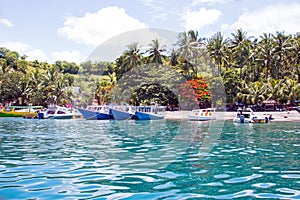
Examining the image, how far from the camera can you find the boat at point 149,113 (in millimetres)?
50375

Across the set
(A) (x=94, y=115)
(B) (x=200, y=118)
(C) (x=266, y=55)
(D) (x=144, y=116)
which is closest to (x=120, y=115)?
(D) (x=144, y=116)

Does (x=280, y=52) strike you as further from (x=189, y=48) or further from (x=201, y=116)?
(x=201, y=116)

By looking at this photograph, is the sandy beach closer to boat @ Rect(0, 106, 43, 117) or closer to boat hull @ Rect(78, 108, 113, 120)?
boat hull @ Rect(78, 108, 113, 120)

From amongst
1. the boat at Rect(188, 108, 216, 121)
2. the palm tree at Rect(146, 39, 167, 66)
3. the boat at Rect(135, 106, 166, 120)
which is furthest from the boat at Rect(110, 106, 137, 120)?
the palm tree at Rect(146, 39, 167, 66)

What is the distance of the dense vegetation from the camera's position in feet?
201

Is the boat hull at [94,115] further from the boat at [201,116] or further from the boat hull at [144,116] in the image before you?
the boat at [201,116]

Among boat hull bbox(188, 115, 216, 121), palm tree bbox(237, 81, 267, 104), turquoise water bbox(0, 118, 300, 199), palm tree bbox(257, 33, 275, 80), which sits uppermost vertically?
palm tree bbox(257, 33, 275, 80)

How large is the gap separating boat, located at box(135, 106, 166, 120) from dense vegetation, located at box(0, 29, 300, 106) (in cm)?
944

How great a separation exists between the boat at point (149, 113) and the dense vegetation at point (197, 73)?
944cm

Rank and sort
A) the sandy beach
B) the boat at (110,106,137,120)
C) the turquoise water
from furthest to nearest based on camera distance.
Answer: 1. the boat at (110,106,137,120)
2. the sandy beach
3. the turquoise water

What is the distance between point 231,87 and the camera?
61312 mm

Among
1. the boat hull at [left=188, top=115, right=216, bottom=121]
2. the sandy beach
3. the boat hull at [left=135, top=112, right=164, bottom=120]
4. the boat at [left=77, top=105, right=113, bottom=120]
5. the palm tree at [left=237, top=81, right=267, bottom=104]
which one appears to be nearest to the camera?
the boat hull at [left=188, top=115, right=216, bottom=121]

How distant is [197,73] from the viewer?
7050 cm

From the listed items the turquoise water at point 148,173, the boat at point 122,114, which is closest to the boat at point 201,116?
the boat at point 122,114
